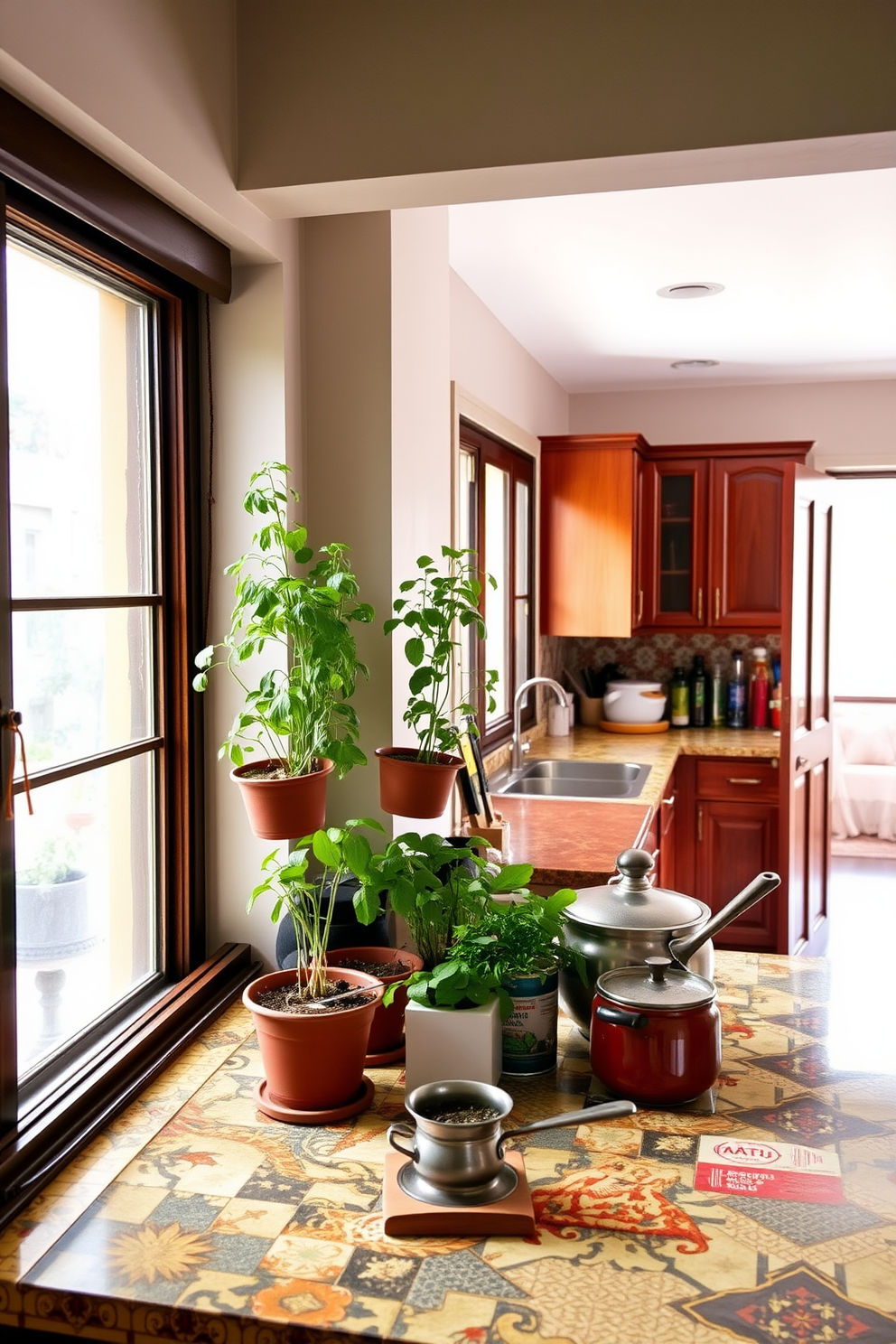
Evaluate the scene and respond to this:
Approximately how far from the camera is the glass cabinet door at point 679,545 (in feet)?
16.8

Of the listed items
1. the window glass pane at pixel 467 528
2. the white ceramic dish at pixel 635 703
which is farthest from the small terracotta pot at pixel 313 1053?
the white ceramic dish at pixel 635 703

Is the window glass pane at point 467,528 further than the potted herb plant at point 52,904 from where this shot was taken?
Yes

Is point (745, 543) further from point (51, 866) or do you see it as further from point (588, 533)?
point (51, 866)

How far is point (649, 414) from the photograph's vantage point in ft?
18.2

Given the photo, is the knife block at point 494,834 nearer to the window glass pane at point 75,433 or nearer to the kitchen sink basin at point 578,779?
the window glass pane at point 75,433

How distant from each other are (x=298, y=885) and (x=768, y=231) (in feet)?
8.16

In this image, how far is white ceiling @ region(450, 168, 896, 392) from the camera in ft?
9.44

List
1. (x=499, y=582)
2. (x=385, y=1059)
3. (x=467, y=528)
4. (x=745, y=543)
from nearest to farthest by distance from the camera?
(x=385, y=1059) → (x=467, y=528) → (x=499, y=582) → (x=745, y=543)

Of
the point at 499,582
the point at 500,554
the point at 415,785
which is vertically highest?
the point at 500,554

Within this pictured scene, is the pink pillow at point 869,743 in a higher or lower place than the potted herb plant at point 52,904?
lower

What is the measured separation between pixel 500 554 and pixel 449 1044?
Result: 3.00 metres

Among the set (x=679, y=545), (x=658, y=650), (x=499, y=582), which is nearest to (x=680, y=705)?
(x=658, y=650)

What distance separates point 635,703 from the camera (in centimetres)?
511

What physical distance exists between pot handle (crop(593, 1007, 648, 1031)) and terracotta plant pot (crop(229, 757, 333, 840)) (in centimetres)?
50
